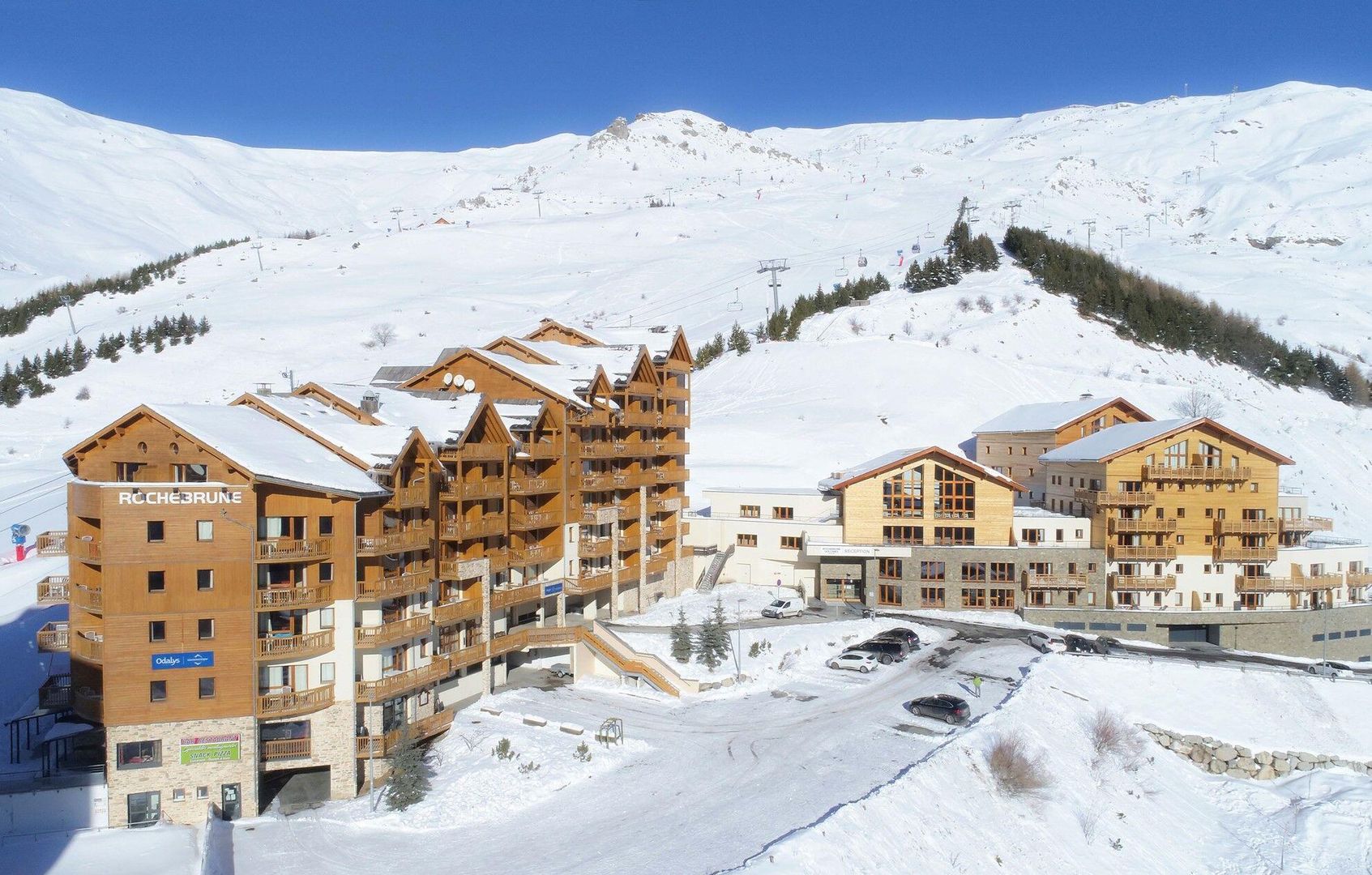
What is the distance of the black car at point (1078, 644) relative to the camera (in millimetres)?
52719

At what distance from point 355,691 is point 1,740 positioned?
48.2 ft

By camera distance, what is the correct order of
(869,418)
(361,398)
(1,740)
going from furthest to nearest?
(869,418) → (361,398) → (1,740)

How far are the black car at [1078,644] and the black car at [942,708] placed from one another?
12.0 m

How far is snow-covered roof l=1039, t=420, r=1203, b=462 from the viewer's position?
60.5 metres

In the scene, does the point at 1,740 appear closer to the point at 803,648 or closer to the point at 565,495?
the point at 565,495

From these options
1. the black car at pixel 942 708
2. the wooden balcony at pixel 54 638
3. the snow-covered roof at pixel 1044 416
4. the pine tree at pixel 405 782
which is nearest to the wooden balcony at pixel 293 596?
the pine tree at pixel 405 782

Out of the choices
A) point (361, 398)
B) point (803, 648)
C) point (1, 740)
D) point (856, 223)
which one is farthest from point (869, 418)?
point (856, 223)

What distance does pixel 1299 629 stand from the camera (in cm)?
6025

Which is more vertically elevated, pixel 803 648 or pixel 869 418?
pixel 869 418

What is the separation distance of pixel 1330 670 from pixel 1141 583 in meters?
10.6

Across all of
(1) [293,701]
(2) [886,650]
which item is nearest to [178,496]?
(1) [293,701]

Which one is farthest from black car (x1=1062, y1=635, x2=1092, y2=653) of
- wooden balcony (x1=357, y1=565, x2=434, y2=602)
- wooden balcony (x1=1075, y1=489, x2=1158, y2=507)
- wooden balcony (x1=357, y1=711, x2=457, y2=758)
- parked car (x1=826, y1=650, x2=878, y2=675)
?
wooden balcony (x1=357, y1=565, x2=434, y2=602)

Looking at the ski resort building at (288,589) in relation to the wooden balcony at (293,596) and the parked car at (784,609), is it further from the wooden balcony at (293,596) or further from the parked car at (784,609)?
the parked car at (784,609)

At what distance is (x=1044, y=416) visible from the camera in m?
76.1
